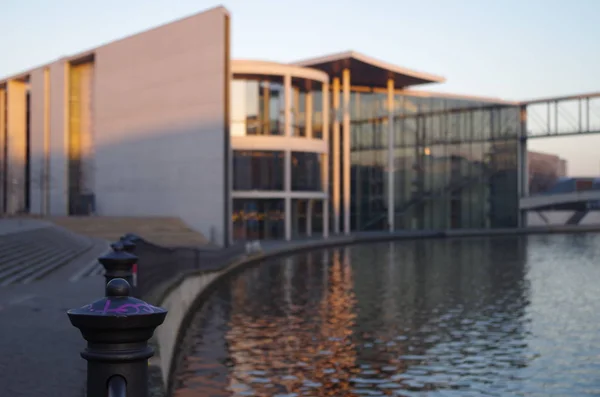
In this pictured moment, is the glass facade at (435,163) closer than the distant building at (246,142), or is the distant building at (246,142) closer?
the distant building at (246,142)

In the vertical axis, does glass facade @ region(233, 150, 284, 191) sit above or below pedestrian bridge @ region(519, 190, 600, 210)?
above

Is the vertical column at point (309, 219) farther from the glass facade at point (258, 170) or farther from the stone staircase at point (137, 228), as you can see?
the stone staircase at point (137, 228)

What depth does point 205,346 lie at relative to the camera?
55.0 feet

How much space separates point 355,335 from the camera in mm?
17875

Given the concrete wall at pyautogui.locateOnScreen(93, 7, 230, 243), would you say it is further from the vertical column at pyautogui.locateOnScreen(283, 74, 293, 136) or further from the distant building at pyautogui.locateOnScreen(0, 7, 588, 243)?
the vertical column at pyautogui.locateOnScreen(283, 74, 293, 136)

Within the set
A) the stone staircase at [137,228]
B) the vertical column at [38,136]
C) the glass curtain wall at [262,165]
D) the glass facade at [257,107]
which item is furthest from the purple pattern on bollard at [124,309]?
the vertical column at [38,136]

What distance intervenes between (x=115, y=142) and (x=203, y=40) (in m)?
13.5

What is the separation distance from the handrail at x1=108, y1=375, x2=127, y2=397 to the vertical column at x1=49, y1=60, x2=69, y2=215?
65.0m

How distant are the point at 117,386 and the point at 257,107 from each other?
54.6 metres

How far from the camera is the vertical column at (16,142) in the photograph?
77312 mm

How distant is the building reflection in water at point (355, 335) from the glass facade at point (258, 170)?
81.0 feet

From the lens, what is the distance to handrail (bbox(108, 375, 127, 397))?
4109mm

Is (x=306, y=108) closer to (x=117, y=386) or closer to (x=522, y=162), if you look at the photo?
(x=522, y=162)

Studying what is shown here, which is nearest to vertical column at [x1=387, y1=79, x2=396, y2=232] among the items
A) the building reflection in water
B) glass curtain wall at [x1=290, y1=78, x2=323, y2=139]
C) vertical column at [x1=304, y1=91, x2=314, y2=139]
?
glass curtain wall at [x1=290, y1=78, x2=323, y2=139]
